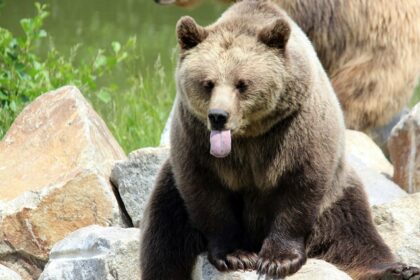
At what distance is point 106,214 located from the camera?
270 inches

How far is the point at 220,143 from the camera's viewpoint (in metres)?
4.81

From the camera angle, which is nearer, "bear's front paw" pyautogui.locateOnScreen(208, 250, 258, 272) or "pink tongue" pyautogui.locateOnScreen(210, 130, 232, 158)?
"pink tongue" pyautogui.locateOnScreen(210, 130, 232, 158)

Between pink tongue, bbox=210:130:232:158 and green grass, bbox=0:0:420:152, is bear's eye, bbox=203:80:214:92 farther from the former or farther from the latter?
green grass, bbox=0:0:420:152

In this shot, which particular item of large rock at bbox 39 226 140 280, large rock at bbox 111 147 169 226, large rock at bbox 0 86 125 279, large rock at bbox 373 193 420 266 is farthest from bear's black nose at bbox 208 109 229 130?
large rock at bbox 0 86 125 279

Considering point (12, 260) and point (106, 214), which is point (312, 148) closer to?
point (106, 214)

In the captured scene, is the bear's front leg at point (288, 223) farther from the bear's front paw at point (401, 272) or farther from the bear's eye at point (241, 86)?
the bear's eye at point (241, 86)

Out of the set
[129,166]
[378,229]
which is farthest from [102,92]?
[378,229]

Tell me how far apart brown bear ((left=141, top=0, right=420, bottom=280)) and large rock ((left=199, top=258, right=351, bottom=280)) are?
0.04m

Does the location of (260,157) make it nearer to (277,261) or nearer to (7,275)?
(277,261)

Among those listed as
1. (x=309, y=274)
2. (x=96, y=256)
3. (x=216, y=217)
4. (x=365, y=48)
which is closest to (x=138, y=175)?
(x=96, y=256)

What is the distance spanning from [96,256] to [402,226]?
5.64 ft

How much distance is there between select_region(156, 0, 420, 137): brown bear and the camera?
330 inches

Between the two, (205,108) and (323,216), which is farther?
(323,216)

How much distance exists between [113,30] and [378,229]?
1024cm
